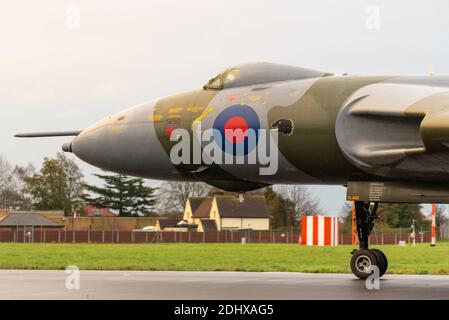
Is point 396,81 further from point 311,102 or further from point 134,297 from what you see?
point 134,297

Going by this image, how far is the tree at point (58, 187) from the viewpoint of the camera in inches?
3932

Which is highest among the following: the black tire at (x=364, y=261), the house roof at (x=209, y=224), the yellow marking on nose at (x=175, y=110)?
the yellow marking on nose at (x=175, y=110)

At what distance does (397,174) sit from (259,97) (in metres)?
3.20

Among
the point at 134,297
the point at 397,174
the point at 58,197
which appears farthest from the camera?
the point at 58,197

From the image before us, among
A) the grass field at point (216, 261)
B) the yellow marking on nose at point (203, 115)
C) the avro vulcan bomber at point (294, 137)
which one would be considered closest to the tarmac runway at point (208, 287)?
the avro vulcan bomber at point (294, 137)

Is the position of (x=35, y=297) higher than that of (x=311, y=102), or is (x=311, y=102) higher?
(x=311, y=102)

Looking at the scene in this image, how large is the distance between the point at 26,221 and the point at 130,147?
3335 inches

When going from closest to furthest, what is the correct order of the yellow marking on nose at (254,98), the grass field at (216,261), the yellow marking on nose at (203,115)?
the yellow marking on nose at (254,98) < the yellow marking on nose at (203,115) < the grass field at (216,261)

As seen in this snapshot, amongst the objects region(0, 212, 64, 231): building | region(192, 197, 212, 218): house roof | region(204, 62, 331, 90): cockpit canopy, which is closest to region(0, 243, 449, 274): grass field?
region(204, 62, 331, 90): cockpit canopy

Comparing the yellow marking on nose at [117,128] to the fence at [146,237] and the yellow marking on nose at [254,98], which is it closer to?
→ the yellow marking on nose at [254,98]

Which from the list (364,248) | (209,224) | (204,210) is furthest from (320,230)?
(204,210)

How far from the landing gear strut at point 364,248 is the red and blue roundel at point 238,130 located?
9.78ft

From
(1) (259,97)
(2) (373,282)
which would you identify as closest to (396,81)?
(1) (259,97)

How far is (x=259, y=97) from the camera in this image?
667 inches
